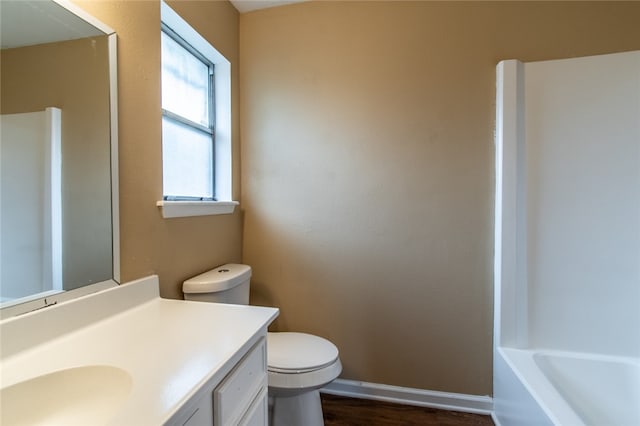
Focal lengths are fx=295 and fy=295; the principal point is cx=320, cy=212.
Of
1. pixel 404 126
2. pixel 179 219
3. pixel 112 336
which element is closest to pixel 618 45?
pixel 404 126

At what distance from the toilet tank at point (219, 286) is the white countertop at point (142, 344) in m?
0.24

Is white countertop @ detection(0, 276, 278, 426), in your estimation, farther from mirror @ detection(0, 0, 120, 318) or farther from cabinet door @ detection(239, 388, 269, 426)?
cabinet door @ detection(239, 388, 269, 426)

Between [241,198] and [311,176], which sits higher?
[311,176]

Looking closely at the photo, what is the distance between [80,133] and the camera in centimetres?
98

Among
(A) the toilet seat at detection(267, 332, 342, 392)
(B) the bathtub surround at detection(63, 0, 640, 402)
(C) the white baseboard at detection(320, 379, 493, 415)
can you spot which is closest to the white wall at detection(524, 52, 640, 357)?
(B) the bathtub surround at detection(63, 0, 640, 402)

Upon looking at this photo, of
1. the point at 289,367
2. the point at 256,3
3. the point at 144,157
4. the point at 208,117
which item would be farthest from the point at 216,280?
the point at 256,3

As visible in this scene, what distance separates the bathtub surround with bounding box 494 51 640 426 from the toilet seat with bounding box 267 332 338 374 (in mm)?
911

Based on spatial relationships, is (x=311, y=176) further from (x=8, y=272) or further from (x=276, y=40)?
(x=8, y=272)

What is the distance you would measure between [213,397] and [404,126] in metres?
1.57

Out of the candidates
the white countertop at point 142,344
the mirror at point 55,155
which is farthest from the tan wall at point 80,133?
the white countertop at point 142,344

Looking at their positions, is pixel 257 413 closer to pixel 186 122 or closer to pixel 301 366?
pixel 301 366

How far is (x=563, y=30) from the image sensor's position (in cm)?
155

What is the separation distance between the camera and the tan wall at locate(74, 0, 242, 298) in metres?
1.09

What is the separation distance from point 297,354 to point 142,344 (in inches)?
30.6
